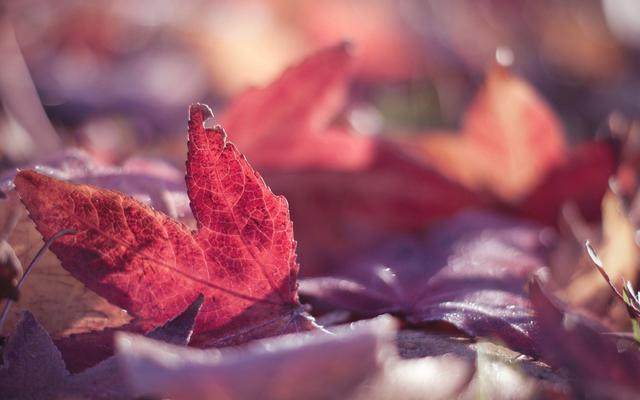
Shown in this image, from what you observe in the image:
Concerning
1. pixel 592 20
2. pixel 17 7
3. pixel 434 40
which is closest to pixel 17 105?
pixel 17 7

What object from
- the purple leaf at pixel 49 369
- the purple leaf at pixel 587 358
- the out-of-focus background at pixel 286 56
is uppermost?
the out-of-focus background at pixel 286 56

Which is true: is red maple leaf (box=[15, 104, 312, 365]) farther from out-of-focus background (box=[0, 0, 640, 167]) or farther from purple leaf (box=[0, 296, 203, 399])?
out-of-focus background (box=[0, 0, 640, 167])

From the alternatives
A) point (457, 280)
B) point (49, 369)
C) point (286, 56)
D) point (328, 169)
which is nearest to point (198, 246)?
point (49, 369)

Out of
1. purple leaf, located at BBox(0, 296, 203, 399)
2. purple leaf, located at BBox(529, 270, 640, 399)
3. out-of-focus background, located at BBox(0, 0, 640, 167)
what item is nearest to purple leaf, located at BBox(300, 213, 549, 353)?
purple leaf, located at BBox(529, 270, 640, 399)

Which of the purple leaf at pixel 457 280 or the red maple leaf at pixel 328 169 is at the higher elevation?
the red maple leaf at pixel 328 169

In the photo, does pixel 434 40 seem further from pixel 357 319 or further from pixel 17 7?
pixel 357 319

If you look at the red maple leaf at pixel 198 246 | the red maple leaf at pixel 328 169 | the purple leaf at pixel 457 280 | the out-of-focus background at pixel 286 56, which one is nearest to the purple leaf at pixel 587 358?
the purple leaf at pixel 457 280

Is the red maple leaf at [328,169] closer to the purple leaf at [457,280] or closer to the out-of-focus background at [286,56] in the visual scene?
the purple leaf at [457,280]
